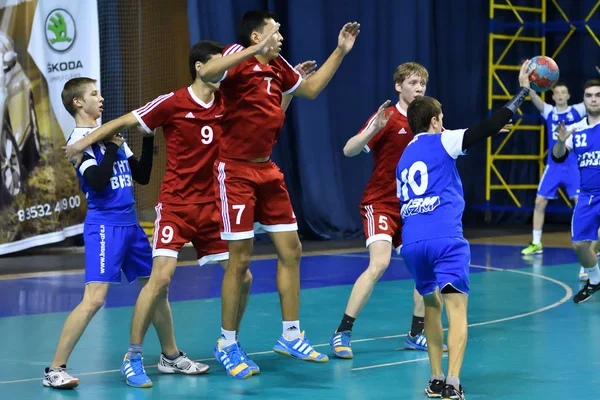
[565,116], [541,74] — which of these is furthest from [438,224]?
[565,116]

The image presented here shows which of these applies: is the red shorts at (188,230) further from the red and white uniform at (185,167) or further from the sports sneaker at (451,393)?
the sports sneaker at (451,393)

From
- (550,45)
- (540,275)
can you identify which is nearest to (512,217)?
(550,45)

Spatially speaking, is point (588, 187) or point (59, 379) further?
point (588, 187)

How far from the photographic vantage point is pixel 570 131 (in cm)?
782

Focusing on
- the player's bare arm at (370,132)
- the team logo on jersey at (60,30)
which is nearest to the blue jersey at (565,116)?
the team logo on jersey at (60,30)

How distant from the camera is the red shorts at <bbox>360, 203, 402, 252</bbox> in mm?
5955

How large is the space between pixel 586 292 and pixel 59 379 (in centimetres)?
446

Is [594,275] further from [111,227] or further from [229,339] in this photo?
[111,227]

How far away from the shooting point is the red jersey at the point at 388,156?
604 cm

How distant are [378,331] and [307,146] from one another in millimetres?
6694

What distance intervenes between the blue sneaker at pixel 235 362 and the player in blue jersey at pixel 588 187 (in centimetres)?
345

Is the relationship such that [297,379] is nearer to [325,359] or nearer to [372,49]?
[325,359]

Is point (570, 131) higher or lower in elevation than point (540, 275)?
higher

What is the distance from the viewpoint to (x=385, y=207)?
19.7ft
